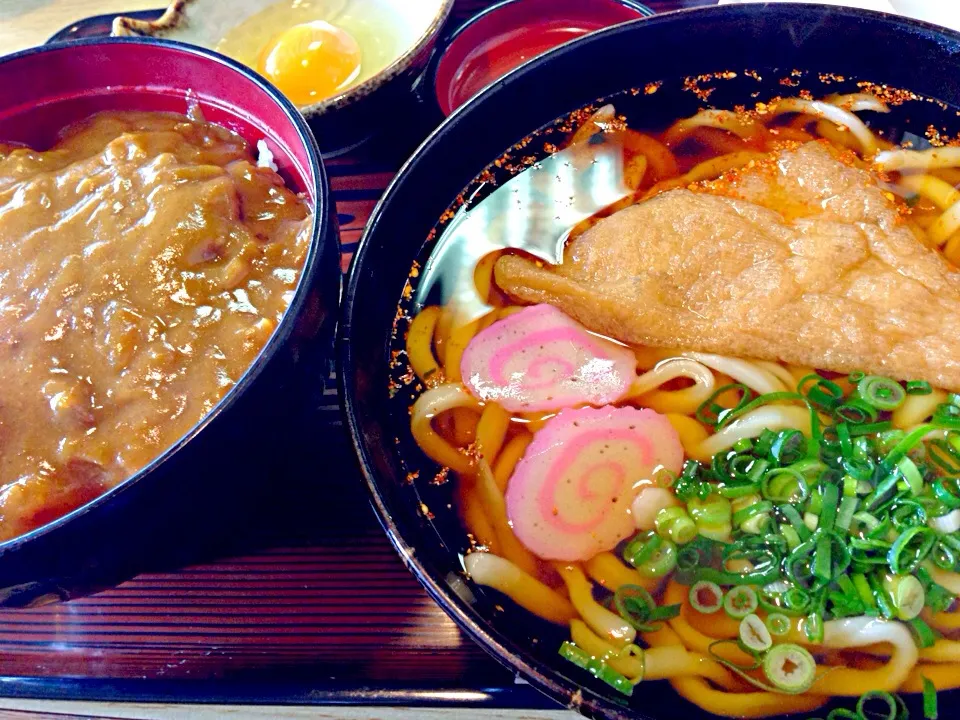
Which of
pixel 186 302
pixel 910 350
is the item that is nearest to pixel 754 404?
pixel 910 350

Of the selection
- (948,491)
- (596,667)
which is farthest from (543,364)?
(948,491)

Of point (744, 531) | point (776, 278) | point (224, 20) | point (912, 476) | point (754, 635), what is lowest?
point (754, 635)

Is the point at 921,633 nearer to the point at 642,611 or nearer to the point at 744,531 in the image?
the point at 744,531

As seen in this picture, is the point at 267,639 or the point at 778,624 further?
the point at 267,639

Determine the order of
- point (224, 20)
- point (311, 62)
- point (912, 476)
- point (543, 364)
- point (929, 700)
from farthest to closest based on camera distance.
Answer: point (224, 20)
point (311, 62)
point (543, 364)
point (912, 476)
point (929, 700)

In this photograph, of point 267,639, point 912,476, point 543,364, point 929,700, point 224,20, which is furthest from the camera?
point 224,20

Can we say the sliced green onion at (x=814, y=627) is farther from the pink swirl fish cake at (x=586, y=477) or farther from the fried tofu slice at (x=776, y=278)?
the fried tofu slice at (x=776, y=278)

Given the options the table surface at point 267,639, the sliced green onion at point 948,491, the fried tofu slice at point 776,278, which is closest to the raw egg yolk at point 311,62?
the fried tofu slice at point 776,278
